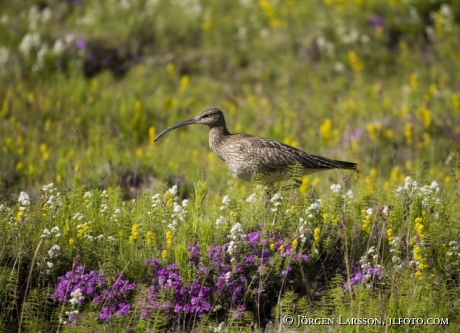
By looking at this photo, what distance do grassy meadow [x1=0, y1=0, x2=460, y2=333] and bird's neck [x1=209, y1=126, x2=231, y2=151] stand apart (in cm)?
41

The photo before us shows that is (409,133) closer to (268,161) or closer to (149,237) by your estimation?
(268,161)

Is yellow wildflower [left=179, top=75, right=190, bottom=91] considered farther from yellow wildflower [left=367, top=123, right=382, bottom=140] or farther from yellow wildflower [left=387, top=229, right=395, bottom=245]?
yellow wildflower [left=387, top=229, right=395, bottom=245]

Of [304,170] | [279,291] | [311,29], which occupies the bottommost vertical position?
[279,291]

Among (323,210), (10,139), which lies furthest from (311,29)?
(323,210)

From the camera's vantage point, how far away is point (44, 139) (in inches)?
415

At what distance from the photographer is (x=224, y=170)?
9383 mm

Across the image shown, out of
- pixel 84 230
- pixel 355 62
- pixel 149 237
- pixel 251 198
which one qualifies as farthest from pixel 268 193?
pixel 355 62

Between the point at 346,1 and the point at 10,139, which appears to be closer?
the point at 10,139

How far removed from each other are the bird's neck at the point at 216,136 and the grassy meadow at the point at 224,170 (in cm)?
41

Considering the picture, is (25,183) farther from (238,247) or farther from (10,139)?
(238,247)

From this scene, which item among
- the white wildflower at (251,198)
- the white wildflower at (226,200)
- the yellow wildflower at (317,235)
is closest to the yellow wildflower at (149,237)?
the white wildflower at (226,200)

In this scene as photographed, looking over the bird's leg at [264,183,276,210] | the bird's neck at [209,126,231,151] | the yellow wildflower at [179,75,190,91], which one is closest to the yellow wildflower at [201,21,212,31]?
the yellow wildflower at [179,75,190,91]

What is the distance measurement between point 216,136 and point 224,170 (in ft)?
4.50

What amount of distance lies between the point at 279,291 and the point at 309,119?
6059mm
